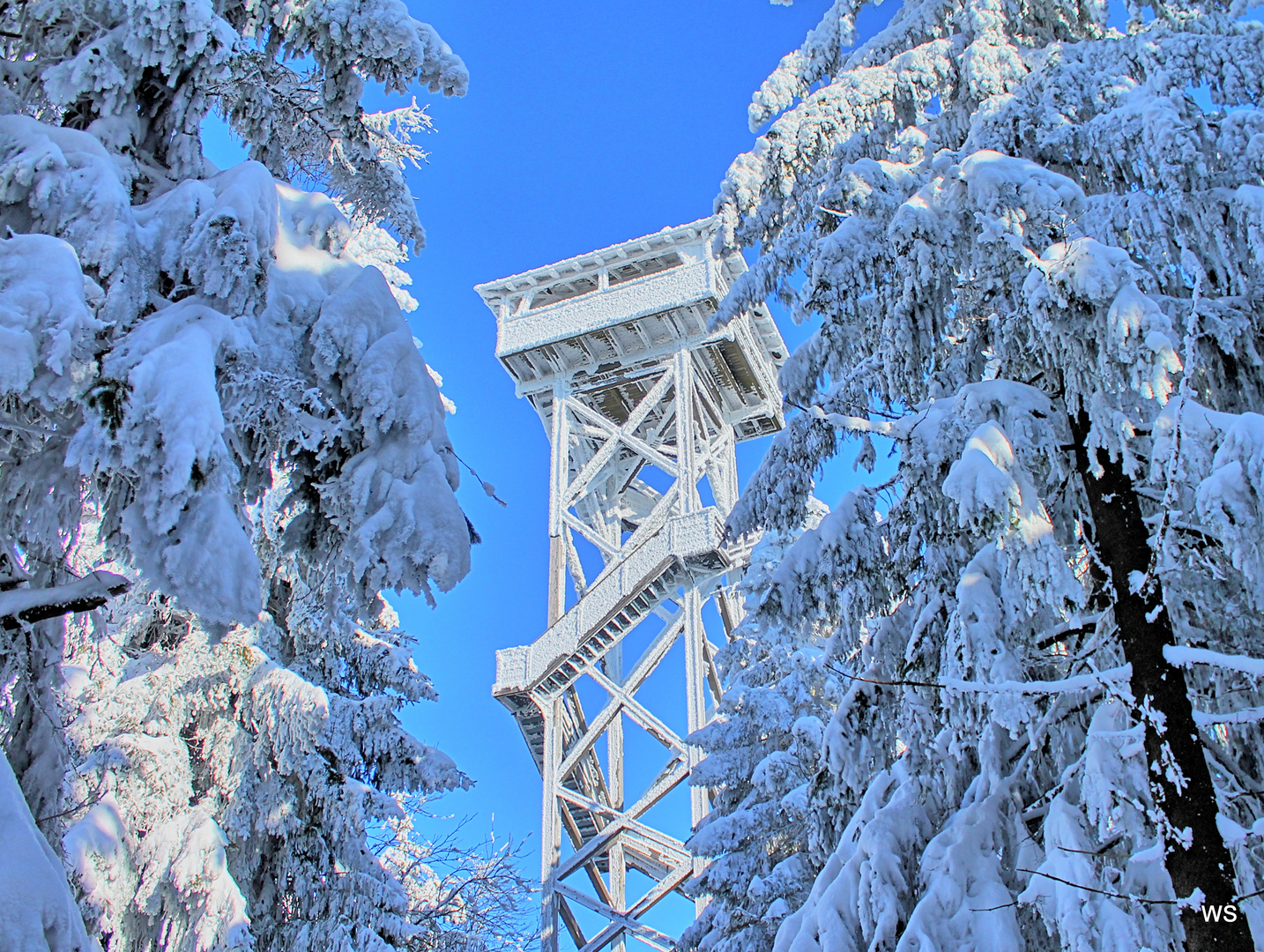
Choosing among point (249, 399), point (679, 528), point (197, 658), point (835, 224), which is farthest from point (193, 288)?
point (679, 528)

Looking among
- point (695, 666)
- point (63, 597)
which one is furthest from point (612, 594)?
point (63, 597)

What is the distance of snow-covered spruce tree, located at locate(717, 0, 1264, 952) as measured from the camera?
4.22 metres

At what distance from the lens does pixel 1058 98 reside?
6113 millimetres

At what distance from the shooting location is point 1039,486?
17.7ft

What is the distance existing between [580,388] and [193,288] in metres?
18.3

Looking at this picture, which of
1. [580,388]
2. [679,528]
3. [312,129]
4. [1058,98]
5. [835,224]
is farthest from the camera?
[580,388]

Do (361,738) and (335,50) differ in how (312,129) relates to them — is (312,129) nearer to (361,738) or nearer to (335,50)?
(335,50)

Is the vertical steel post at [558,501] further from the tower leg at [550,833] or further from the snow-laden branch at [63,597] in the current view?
the snow-laden branch at [63,597]

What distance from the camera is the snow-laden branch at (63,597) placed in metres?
3.53

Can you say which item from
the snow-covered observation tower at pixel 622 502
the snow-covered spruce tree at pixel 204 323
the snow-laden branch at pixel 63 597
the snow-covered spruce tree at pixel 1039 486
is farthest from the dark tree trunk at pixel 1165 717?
the snow-covered observation tower at pixel 622 502

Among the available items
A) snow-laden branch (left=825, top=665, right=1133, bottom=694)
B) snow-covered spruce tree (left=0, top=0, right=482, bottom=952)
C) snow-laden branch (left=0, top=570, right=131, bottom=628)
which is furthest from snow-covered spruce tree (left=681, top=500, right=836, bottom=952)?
snow-laden branch (left=0, top=570, right=131, bottom=628)

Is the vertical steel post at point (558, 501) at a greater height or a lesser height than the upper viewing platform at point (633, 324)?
lesser

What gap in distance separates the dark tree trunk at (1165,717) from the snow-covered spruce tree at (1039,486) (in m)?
0.01

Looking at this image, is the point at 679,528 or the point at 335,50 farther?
the point at 679,528
